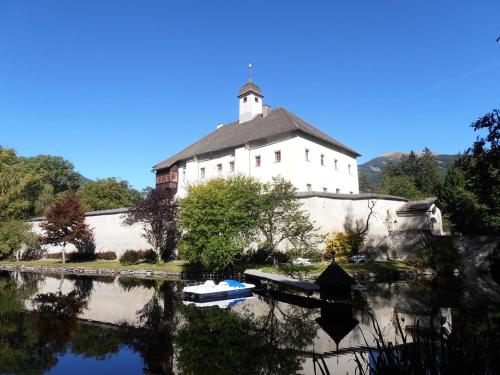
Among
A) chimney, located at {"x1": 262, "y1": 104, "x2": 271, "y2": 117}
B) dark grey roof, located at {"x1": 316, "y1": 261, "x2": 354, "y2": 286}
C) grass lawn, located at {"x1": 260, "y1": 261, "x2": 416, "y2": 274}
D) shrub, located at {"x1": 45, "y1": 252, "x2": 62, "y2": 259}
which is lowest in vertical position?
grass lawn, located at {"x1": 260, "y1": 261, "x2": 416, "y2": 274}

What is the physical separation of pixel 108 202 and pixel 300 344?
54.1 metres

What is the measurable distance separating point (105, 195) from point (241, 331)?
53922mm

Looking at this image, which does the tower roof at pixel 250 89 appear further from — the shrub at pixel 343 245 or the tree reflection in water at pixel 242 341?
the tree reflection in water at pixel 242 341

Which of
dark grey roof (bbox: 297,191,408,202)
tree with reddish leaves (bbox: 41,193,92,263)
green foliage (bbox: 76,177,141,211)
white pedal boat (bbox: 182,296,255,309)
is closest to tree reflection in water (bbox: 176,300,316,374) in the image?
white pedal boat (bbox: 182,296,255,309)

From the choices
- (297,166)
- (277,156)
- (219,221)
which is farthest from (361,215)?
(219,221)

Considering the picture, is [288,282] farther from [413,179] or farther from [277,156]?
[413,179]

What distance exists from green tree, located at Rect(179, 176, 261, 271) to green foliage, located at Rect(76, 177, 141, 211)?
35469 mm

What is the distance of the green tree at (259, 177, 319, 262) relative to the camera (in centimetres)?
2477

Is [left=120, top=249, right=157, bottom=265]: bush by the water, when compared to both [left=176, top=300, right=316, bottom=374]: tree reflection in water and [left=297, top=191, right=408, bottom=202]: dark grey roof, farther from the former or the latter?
[left=176, top=300, right=316, bottom=374]: tree reflection in water

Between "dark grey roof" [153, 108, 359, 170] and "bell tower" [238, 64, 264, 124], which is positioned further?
"bell tower" [238, 64, 264, 124]

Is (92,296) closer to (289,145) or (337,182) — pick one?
(289,145)

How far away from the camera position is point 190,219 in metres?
24.5

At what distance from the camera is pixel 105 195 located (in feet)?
196

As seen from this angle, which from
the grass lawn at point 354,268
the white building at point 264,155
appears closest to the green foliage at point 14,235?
the white building at point 264,155
